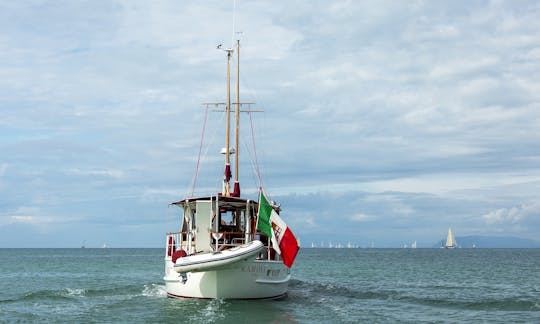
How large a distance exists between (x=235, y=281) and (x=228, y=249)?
1595 mm

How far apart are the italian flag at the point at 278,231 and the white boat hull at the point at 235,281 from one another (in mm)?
1051

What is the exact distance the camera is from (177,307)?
106 feet

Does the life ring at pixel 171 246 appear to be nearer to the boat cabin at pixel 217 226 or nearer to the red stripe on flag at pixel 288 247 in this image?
the boat cabin at pixel 217 226

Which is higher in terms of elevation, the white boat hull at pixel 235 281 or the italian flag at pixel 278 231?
the italian flag at pixel 278 231

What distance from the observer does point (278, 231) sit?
31812mm

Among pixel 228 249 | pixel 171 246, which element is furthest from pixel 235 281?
pixel 171 246

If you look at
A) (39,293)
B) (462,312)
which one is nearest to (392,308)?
(462,312)

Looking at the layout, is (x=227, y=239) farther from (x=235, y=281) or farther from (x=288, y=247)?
(x=288, y=247)

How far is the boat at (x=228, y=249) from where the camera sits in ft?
99.2

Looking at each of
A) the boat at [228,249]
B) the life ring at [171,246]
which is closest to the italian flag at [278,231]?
the boat at [228,249]

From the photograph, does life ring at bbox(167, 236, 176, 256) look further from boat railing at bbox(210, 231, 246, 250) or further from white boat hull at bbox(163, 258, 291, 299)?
boat railing at bbox(210, 231, 246, 250)

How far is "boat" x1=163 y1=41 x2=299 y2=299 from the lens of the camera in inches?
1190

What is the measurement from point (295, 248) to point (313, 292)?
43.5ft

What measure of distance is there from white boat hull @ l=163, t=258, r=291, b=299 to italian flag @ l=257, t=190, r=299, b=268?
1051 millimetres
